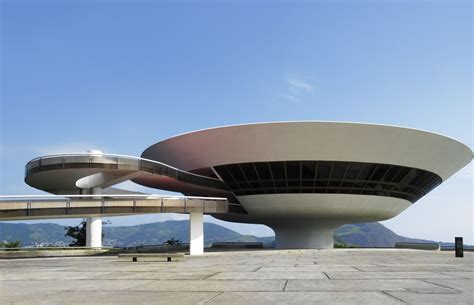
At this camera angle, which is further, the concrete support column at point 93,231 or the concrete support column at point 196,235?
the concrete support column at point 93,231

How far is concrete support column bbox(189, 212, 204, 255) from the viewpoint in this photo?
33.3m

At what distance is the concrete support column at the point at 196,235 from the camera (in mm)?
33344

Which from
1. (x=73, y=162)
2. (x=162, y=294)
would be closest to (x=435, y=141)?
(x=73, y=162)

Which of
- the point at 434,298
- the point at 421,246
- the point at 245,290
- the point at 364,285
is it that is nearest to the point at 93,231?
the point at 421,246

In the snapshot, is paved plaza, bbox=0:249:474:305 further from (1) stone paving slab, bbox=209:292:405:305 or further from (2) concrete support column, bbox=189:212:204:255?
(2) concrete support column, bbox=189:212:204:255

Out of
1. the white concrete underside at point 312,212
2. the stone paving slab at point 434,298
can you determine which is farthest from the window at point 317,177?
the stone paving slab at point 434,298

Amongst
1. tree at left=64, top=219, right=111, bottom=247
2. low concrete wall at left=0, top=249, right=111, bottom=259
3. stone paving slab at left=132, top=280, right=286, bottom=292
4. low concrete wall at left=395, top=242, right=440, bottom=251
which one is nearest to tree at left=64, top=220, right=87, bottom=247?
tree at left=64, top=219, right=111, bottom=247

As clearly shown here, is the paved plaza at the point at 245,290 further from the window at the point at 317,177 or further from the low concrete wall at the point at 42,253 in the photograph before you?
the window at the point at 317,177

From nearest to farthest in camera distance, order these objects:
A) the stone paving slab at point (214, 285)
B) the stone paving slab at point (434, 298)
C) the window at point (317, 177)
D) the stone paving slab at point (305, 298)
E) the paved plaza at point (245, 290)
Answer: the stone paving slab at point (434, 298) < the stone paving slab at point (305, 298) < the paved plaza at point (245, 290) < the stone paving slab at point (214, 285) < the window at point (317, 177)

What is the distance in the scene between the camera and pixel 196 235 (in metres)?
33.6

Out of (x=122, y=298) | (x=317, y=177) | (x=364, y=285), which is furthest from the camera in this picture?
(x=317, y=177)

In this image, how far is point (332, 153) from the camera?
132 feet

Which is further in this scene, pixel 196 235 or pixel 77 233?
pixel 77 233

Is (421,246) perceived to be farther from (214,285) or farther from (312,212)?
(214,285)
